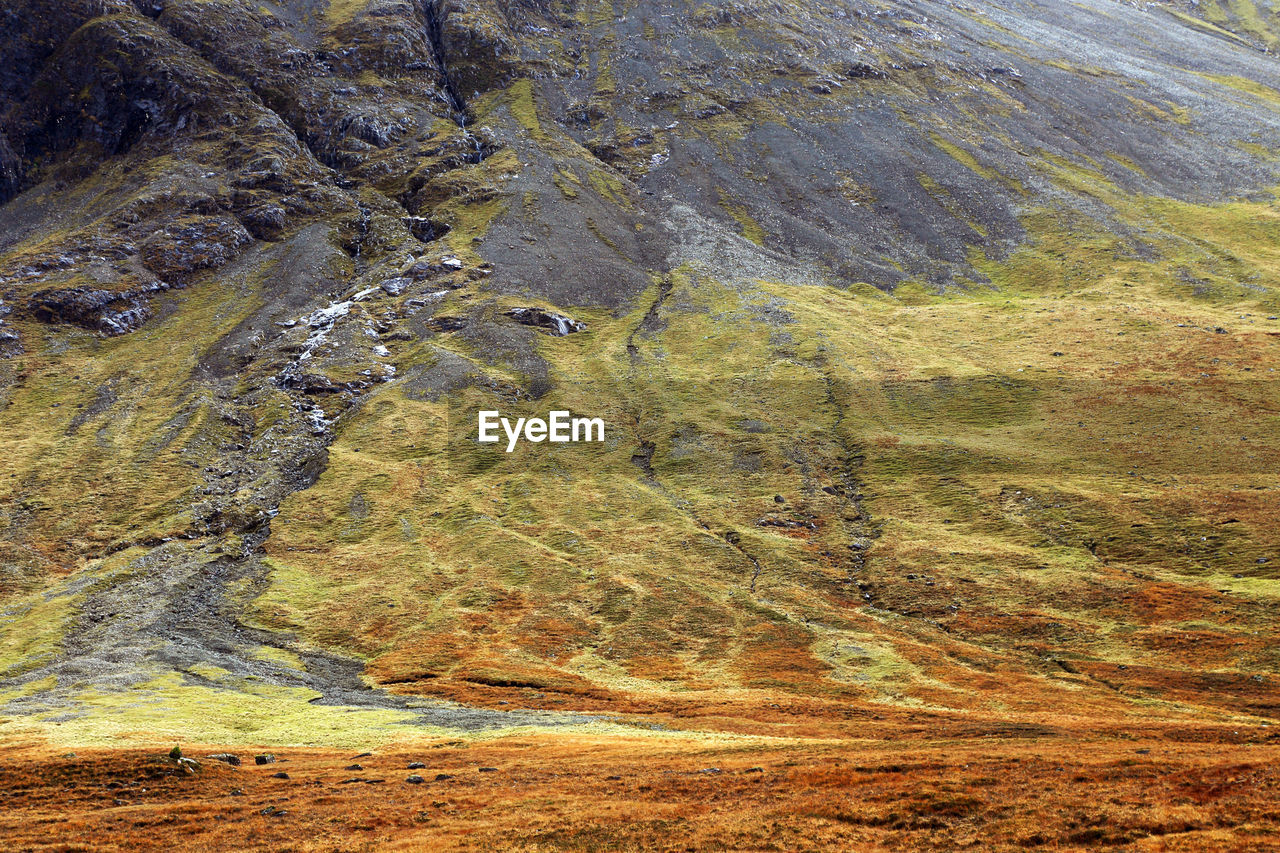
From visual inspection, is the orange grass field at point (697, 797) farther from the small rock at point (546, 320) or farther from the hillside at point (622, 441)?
the small rock at point (546, 320)

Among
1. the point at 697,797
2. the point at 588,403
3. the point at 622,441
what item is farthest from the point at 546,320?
the point at 697,797

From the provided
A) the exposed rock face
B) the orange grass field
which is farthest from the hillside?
the orange grass field

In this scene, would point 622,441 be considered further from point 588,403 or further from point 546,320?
point 546,320

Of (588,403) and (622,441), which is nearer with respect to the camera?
(622,441)

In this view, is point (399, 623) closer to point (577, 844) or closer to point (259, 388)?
point (577, 844)

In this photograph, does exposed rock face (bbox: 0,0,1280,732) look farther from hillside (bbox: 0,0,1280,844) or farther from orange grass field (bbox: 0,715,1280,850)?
orange grass field (bbox: 0,715,1280,850)

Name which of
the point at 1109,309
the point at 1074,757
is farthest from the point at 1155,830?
the point at 1109,309
